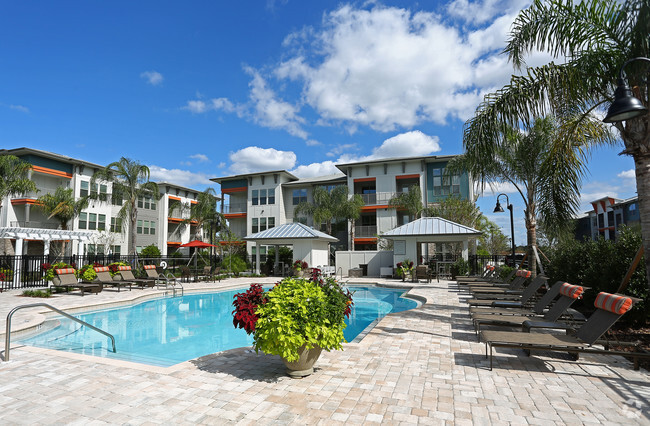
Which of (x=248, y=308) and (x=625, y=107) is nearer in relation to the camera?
(x=625, y=107)

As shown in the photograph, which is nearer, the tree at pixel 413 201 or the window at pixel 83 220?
the tree at pixel 413 201

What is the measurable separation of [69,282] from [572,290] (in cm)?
1637

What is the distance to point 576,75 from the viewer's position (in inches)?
280

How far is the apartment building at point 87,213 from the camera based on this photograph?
30891mm

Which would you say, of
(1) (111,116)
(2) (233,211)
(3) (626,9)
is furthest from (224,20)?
(2) (233,211)

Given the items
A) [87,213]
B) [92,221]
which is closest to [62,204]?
[87,213]

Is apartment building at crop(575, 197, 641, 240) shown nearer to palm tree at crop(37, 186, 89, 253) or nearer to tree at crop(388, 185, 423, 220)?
tree at crop(388, 185, 423, 220)

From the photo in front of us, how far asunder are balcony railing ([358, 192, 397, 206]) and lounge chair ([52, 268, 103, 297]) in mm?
22721

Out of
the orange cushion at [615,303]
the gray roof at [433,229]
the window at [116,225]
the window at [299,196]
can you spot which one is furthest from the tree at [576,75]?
the window at [116,225]

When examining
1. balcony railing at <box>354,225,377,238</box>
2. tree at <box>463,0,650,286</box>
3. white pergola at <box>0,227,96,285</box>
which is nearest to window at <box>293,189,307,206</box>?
balcony railing at <box>354,225,377,238</box>

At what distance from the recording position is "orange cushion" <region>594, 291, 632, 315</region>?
15.7 feet

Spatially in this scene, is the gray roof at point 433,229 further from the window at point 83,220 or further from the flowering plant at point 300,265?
the window at point 83,220

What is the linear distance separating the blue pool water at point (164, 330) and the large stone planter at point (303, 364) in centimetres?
339

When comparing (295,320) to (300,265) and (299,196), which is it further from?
(299,196)
